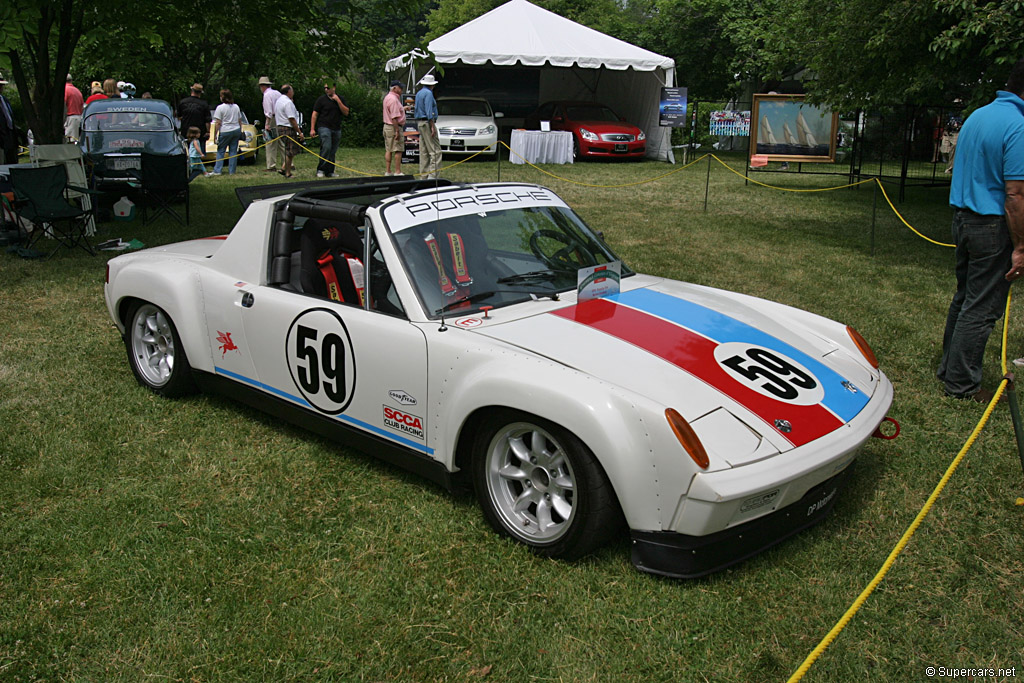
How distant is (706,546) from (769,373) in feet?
2.99

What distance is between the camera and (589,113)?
22500mm

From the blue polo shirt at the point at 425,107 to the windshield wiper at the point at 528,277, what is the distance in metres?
11.8

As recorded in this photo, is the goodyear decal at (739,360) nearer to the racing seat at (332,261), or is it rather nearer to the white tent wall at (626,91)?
the racing seat at (332,261)

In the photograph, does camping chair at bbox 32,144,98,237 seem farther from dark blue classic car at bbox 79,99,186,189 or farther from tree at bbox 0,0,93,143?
dark blue classic car at bbox 79,99,186,189

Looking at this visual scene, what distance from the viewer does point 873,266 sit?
9422mm

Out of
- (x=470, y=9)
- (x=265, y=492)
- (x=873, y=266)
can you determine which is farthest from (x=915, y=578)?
(x=470, y=9)

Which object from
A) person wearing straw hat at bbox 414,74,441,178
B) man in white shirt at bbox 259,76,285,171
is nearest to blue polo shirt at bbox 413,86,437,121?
person wearing straw hat at bbox 414,74,441,178

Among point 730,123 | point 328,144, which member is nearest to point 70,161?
point 328,144

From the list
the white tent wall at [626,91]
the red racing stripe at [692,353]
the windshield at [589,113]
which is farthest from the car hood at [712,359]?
the white tent wall at [626,91]

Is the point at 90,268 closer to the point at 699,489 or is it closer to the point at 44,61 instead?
the point at 44,61

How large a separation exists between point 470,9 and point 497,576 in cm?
6056

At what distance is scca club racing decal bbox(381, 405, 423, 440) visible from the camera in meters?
3.72

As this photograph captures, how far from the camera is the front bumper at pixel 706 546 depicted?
3.05 meters

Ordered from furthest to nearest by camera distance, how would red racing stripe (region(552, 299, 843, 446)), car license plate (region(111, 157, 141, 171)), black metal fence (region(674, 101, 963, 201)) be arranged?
black metal fence (region(674, 101, 963, 201)) < car license plate (region(111, 157, 141, 171)) < red racing stripe (region(552, 299, 843, 446))
